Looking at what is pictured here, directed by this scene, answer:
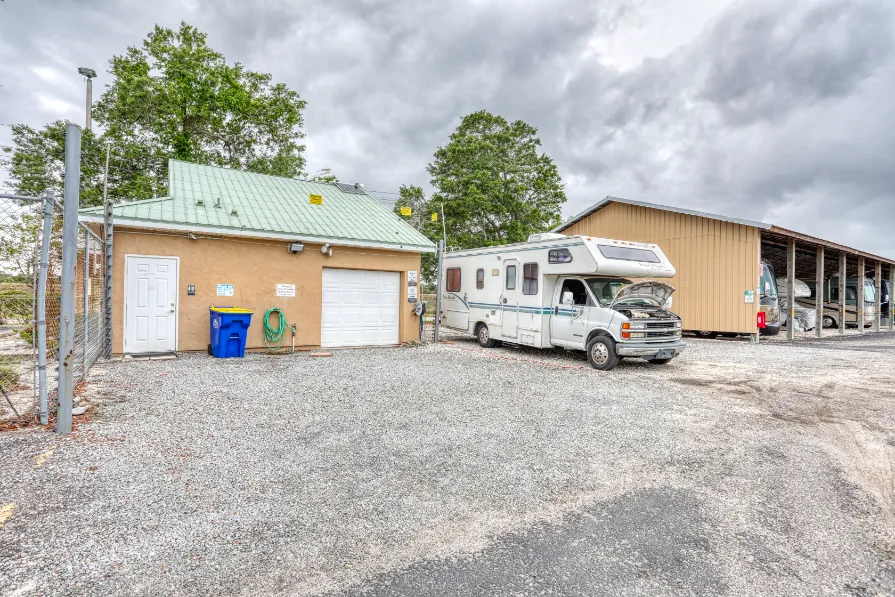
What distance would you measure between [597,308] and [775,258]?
17046 millimetres

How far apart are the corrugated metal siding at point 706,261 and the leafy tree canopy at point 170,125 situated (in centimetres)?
1844

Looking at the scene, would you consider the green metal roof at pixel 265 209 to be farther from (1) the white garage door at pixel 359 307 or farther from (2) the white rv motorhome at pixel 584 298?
(2) the white rv motorhome at pixel 584 298

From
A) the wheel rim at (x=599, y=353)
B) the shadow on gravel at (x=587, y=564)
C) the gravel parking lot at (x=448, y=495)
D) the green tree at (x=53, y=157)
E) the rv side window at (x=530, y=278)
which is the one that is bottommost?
the shadow on gravel at (x=587, y=564)

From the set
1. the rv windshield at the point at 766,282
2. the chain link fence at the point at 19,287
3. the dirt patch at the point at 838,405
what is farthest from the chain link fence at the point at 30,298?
the rv windshield at the point at 766,282

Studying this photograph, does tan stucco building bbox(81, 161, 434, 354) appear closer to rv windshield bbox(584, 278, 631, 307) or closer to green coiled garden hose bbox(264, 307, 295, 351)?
green coiled garden hose bbox(264, 307, 295, 351)

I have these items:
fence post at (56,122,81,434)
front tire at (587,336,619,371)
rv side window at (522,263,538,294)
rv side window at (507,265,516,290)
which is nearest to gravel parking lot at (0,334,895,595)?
fence post at (56,122,81,434)

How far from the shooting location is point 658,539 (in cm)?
312

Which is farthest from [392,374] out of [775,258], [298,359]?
[775,258]

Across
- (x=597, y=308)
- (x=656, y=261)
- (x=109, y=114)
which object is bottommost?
(x=597, y=308)

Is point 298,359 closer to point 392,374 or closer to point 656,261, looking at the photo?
point 392,374

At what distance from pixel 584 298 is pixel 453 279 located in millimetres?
4994

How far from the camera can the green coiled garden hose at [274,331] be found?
11359mm

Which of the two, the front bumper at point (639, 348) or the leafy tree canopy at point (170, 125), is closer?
the front bumper at point (639, 348)

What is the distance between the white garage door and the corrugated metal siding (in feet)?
34.7
